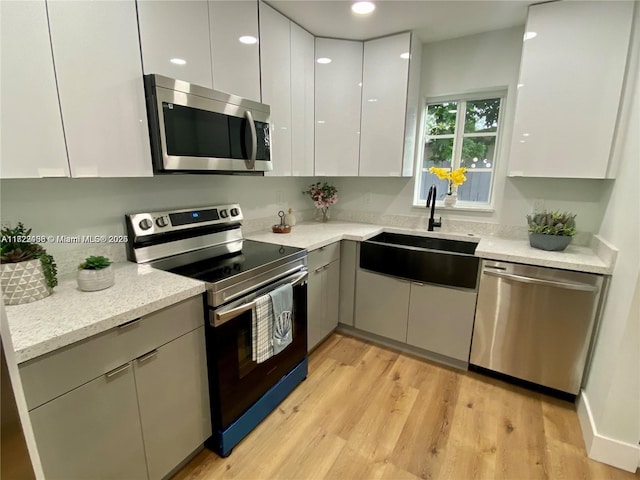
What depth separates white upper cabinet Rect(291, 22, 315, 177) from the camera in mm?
2273

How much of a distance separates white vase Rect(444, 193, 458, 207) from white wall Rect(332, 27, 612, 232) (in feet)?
0.31

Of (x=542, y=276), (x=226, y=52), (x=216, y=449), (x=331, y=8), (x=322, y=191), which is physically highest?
(x=331, y=8)

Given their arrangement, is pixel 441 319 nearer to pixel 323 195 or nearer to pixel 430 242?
pixel 430 242

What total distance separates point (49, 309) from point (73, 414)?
37 centimetres

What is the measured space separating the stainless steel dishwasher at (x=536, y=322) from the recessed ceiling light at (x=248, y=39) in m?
2.01

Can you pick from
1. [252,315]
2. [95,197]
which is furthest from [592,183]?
[95,197]

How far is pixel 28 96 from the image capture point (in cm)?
107

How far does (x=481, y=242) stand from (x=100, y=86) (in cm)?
241

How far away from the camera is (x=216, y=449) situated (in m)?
1.59

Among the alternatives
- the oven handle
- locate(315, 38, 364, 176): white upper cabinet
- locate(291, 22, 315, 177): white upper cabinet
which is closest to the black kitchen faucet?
locate(315, 38, 364, 176): white upper cabinet

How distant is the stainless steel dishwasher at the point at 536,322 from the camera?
1.82 meters

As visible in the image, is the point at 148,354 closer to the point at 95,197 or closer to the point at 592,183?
the point at 95,197

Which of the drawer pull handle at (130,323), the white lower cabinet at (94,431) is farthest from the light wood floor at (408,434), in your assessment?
the drawer pull handle at (130,323)

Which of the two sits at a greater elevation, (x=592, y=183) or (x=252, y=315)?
(x=592, y=183)
